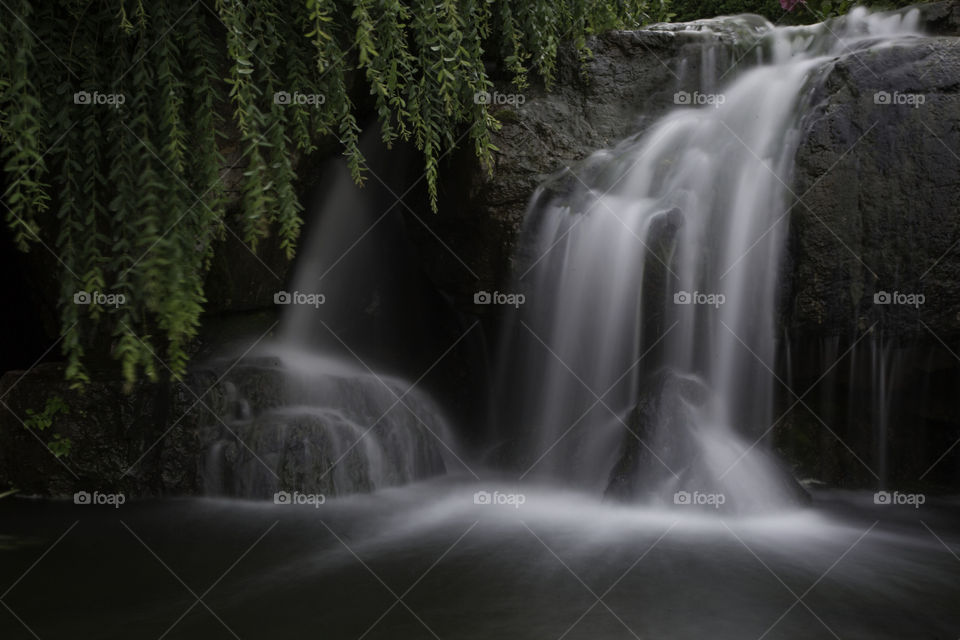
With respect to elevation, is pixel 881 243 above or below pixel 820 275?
above

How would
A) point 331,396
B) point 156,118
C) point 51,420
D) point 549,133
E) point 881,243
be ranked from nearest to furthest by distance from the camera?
point 156,118, point 881,243, point 51,420, point 331,396, point 549,133

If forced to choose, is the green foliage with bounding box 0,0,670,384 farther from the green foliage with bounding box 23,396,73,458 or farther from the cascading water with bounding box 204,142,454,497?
the green foliage with bounding box 23,396,73,458

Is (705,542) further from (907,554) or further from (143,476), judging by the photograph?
(143,476)

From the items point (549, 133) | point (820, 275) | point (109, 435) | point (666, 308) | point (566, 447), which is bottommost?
point (566, 447)

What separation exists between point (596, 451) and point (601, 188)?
1.64 meters

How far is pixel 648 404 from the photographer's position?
433 cm

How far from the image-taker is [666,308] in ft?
14.9

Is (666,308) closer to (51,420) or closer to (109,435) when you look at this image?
(109,435)

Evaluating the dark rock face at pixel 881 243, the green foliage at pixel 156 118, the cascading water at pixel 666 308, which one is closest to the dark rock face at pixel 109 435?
the green foliage at pixel 156 118

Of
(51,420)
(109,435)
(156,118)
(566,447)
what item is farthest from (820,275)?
(51,420)

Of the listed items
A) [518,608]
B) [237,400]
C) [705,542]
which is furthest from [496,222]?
[518,608]

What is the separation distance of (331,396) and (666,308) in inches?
Result: 83.6

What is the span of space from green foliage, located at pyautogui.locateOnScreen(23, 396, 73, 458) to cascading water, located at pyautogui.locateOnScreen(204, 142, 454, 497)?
890 mm

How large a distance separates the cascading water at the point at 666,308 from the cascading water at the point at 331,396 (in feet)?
2.54
